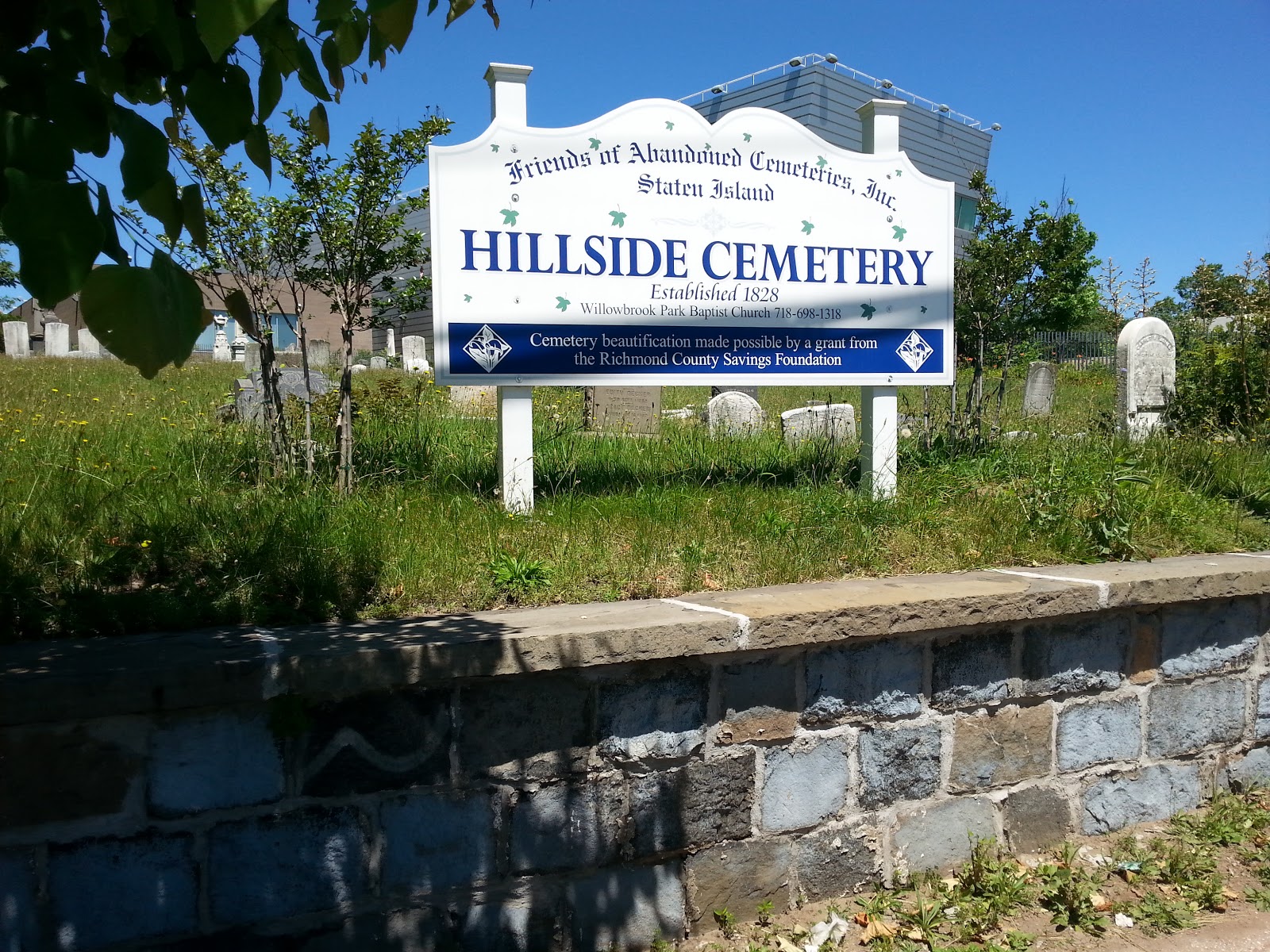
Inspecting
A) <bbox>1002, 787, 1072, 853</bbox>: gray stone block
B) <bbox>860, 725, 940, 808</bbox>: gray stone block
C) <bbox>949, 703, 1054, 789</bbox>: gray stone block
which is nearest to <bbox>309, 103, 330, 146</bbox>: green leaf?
<bbox>860, 725, 940, 808</bbox>: gray stone block

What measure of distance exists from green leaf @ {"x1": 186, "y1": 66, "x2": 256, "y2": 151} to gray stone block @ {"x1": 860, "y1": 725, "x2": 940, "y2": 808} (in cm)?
275

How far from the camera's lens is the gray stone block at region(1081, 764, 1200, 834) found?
12.9ft

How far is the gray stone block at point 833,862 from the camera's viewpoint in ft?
11.2

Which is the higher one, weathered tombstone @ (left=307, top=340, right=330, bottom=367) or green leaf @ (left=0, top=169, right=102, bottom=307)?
weathered tombstone @ (left=307, top=340, right=330, bottom=367)

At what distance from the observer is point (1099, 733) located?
390 cm

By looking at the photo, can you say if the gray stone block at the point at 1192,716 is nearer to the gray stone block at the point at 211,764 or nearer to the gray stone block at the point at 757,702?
the gray stone block at the point at 757,702

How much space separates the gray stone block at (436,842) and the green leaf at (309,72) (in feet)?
6.23

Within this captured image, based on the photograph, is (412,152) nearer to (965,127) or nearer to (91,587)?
(91,587)

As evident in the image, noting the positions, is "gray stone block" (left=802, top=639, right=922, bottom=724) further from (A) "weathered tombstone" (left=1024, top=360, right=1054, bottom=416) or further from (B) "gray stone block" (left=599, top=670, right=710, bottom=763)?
(A) "weathered tombstone" (left=1024, top=360, right=1054, bottom=416)

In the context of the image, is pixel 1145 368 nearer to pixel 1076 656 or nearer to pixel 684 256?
pixel 684 256

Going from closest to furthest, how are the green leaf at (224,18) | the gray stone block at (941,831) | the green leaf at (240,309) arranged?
the green leaf at (224,18)
the green leaf at (240,309)
the gray stone block at (941,831)

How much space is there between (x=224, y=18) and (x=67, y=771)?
2019mm

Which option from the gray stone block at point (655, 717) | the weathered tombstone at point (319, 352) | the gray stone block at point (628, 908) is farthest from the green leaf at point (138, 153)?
the weathered tombstone at point (319, 352)

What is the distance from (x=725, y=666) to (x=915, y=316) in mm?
2707
